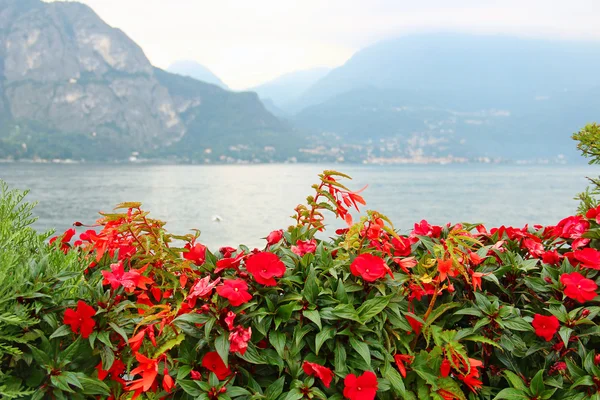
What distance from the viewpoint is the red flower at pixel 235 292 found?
165 cm

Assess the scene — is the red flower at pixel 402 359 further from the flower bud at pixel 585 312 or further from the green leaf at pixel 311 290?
the flower bud at pixel 585 312

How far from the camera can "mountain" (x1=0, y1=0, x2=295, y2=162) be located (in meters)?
149

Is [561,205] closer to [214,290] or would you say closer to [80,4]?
[214,290]

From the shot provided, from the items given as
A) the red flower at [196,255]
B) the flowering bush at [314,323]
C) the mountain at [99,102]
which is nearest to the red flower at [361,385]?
the flowering bush at [314,323]

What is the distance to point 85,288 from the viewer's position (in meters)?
1.77

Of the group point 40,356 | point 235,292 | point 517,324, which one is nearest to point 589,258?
point 517,324

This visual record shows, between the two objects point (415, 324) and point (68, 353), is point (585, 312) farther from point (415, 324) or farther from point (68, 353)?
point (68, 353)

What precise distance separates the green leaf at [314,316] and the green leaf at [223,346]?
28 centimetres

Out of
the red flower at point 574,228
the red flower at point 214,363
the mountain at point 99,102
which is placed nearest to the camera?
the red flower at point 214,363

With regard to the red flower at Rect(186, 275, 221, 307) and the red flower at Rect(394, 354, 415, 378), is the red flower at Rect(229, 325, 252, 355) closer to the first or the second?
the red flower at Rect(186, 275, 221, 307)

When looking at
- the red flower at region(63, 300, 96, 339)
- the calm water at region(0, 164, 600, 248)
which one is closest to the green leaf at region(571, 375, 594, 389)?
the red flower at region(63, 300, 96, 339)

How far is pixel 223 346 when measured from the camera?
1.63 metres

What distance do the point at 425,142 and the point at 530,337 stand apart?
202 meters

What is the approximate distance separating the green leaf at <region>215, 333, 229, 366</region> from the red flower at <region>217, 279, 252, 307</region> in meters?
0.11
